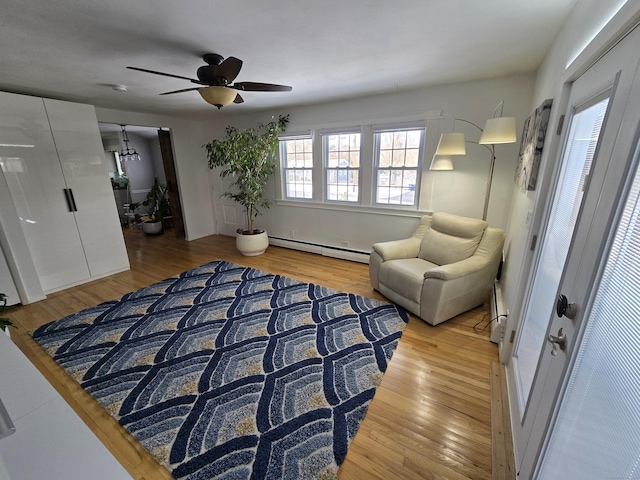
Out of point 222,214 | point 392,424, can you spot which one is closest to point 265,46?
point 392,424

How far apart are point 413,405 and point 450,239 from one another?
177 centimetres

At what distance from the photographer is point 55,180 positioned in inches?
124

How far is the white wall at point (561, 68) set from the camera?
3.21 feet

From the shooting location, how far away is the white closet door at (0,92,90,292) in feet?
9.23

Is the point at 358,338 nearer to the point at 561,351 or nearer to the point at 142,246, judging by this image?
the point at 561,351

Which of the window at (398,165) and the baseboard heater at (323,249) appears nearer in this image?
the window at (398,165)

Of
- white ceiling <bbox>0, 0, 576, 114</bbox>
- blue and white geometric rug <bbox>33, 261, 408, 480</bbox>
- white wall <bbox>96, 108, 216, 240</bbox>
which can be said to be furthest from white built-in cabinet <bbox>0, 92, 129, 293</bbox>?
white wall <bbox>96, 108, 216, 240</bbox>

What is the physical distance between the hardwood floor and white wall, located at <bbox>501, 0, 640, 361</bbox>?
422 millimetres

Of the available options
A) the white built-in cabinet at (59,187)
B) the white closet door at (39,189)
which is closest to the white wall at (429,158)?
the white built-in cabinet at (59,187)

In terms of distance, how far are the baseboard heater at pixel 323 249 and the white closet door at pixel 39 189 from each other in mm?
2838

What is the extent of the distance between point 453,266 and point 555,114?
1.33 m

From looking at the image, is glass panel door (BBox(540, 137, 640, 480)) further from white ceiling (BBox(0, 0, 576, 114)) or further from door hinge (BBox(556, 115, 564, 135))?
white ceiling (BBox(0, 0, 576, 114))

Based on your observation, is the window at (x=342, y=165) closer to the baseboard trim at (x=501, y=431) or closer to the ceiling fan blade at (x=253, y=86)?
the ceiling fan blade at (x=253, y=86)

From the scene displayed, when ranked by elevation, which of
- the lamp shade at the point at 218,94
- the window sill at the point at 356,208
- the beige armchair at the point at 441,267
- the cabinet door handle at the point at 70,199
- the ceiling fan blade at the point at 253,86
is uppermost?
the ceiling fan blade at the point at 253,86
